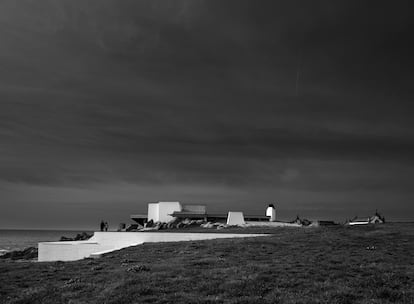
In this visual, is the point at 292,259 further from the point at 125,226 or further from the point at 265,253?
the point at 125,226

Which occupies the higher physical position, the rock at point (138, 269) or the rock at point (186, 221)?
the rock at point (186, 221)

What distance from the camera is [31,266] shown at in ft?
83.4

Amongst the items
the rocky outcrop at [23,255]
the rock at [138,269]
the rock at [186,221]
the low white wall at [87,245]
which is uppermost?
the rock at [186,221]

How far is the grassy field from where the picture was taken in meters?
14.9

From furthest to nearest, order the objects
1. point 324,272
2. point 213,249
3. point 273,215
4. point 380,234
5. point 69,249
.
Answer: point 273,215 → point 69,249 → point 380,234 → point 213,249 → point 324,272

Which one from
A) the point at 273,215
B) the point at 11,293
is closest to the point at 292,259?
the point at 11,293

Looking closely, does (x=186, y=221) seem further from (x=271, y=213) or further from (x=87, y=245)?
(x=87, y=245)

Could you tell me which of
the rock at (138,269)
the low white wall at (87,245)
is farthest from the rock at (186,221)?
Answer: the rock at (138,269)

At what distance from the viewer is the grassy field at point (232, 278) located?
14938 mm

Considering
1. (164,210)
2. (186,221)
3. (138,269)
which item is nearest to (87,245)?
(186,221)

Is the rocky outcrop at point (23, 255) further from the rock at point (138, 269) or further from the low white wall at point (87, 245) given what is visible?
the rock at point (138, 269)

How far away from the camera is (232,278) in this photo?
17297mm

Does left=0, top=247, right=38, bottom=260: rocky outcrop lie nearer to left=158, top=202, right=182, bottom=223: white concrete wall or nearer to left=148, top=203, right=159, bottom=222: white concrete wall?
left=148, top=203, right=159, bottom=222: white concrete wall

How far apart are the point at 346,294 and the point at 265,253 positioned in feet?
36.4
